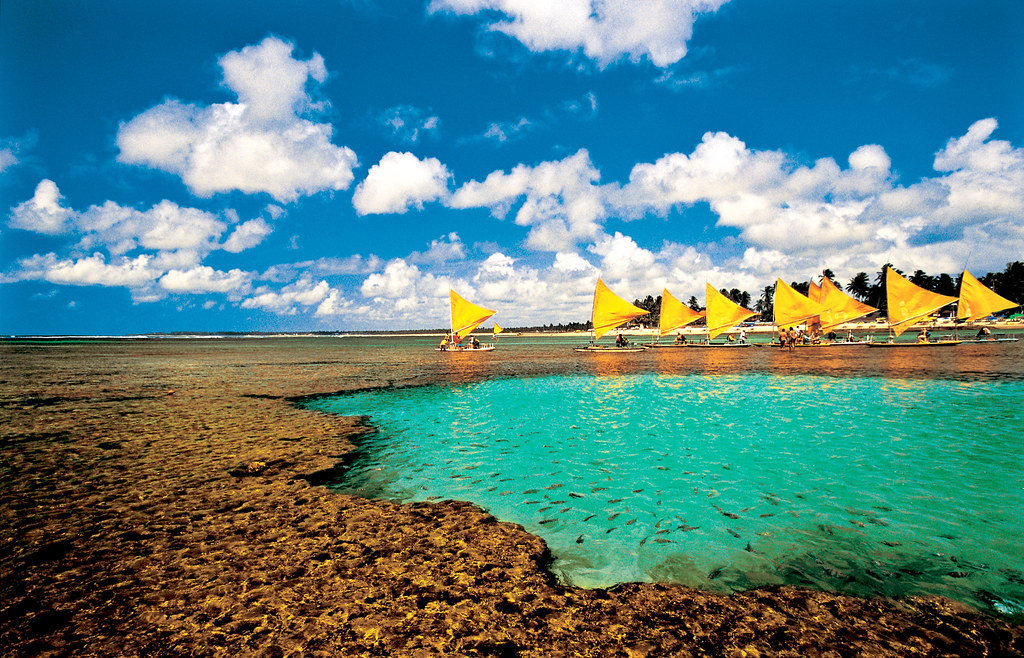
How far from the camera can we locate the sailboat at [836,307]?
61875 mm

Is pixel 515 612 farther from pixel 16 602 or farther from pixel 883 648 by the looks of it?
pixel 16 602

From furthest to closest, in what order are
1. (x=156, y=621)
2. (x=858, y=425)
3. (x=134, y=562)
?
(x=858, y=425) < (x=134, y=562) < (x=156, y=621)

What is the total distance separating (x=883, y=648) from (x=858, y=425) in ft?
42.4

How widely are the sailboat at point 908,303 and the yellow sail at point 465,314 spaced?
167ft

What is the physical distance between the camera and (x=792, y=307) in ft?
220

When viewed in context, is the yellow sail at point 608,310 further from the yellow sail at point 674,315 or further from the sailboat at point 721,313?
the sailboat at point 721,313

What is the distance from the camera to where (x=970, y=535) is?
6816 mm

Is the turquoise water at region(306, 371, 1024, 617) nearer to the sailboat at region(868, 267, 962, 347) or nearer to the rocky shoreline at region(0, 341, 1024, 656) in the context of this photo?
the rocky shoreline at region(0, 341, 1024, 656)

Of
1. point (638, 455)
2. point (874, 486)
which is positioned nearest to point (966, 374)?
point (874, 486)

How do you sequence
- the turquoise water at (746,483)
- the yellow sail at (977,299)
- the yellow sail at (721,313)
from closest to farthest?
1. the turquoise water at (746,483)
2. the yellow sail at (977,299)
3. the yellow sail at (721,313)

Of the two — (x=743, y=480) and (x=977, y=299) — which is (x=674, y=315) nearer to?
(x=977, y=299)

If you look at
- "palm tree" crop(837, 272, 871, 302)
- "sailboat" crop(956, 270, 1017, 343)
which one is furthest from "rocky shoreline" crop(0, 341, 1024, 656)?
"palm tree" crop(837, 272, 871, 302)

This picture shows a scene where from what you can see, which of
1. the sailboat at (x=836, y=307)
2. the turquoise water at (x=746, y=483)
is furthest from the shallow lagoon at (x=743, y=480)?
the sailboat at (x=836, y=307)

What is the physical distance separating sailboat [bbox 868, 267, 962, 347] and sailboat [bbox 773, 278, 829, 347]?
30.3ft
